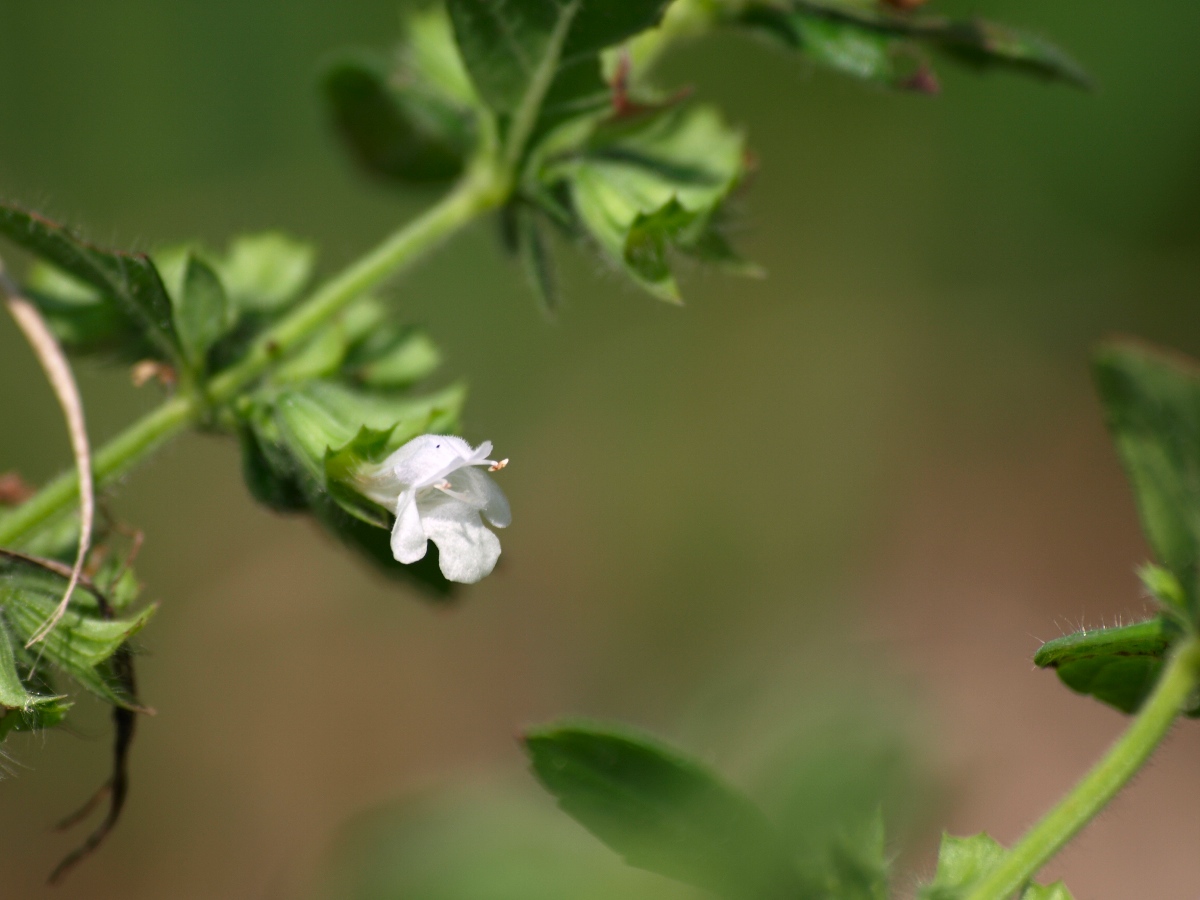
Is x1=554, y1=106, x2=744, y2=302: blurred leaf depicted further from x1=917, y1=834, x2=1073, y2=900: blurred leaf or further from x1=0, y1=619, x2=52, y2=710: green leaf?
x1=0, y1=619, x2=52, y2=710: green leaf

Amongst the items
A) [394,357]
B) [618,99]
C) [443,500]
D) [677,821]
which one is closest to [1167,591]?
[677,821]

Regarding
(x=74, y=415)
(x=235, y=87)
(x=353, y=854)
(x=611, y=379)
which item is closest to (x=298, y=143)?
(x=235, y=87)

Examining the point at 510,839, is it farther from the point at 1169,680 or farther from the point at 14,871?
the point at 14,871

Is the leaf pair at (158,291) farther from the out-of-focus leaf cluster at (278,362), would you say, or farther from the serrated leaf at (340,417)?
the serrated leaf at (340,417)

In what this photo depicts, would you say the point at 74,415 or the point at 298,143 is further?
the point at 298,143

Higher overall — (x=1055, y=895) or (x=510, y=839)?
(x=1055, y=895)

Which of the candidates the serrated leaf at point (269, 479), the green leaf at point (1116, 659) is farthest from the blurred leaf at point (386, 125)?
the green leaf at point (1116, 659)
